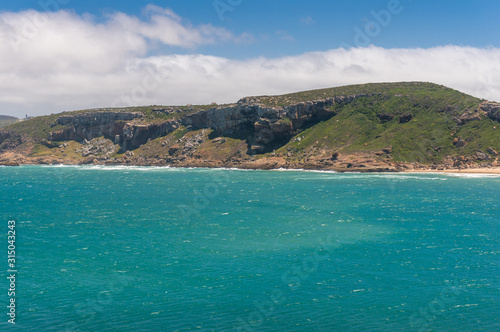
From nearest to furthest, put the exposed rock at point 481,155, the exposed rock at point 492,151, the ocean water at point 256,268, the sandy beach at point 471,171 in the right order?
the ocean water at point 256,268, the sandy beach at point 471,171, the exposed rock at point 492,151, the exposed rock at point 481,155

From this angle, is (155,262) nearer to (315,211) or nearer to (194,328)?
(194,328)

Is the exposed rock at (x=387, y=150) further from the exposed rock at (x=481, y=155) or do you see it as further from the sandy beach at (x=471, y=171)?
the exposed rock at (x=481, y=155)

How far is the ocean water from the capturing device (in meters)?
32.1

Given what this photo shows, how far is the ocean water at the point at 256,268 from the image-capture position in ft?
105

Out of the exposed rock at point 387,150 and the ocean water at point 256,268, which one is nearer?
the ocean water at point 256,268

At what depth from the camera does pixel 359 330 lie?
30016mm

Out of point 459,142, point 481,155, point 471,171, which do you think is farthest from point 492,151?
point 471,171

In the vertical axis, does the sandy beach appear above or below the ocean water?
above

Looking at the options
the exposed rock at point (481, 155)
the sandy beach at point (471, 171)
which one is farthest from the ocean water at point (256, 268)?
the exposed rock at point (481, 155)

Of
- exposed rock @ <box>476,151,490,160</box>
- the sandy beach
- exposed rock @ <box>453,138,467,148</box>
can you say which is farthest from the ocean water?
exposed rock @ <box>453,138,467,148</box>

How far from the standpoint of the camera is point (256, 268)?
144 feet

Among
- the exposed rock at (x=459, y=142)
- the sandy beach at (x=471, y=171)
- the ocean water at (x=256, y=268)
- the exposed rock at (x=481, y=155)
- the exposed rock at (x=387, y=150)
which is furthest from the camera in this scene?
the exposed rock at (x=387, y=150)

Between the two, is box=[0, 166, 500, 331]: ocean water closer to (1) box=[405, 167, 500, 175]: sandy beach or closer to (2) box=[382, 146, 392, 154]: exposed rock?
(1) box=[405, 167, 500, 175]: sandy beach

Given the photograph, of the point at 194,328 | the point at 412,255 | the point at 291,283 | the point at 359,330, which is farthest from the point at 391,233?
the point at 194,328
